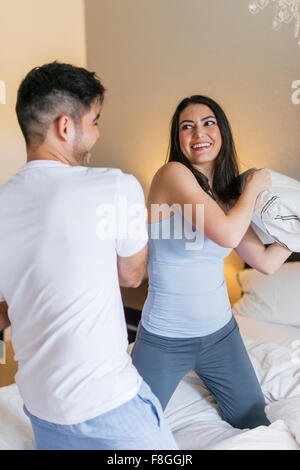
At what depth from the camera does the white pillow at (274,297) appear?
2.06m

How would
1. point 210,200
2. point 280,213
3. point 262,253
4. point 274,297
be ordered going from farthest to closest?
point 274,297
point 262,253
point 280,213
point 210,200

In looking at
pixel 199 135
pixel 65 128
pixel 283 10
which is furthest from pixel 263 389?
pixel 283 10

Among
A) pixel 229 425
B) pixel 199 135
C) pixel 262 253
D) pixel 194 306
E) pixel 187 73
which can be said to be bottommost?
pixel 229 425

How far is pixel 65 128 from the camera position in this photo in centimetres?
86

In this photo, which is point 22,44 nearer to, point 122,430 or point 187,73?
point 187,73

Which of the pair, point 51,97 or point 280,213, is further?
point 280,213

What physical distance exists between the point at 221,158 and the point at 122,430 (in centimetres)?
102

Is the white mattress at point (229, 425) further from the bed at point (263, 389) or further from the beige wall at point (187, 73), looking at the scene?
the beige wall at point (187, 73)

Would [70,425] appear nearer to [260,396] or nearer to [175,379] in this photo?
[175,379]

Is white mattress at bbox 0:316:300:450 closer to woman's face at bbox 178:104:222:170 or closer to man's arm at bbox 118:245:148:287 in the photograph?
man's arm at bbox 118:245:148:287

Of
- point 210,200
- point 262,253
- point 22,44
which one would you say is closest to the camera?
point 210,200

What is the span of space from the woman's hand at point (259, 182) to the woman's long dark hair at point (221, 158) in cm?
20

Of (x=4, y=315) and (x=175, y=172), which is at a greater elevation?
(x=175, y=172)

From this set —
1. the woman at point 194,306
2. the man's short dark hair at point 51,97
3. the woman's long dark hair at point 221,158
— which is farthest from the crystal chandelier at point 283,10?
the man's short dark hair at point 51,97
